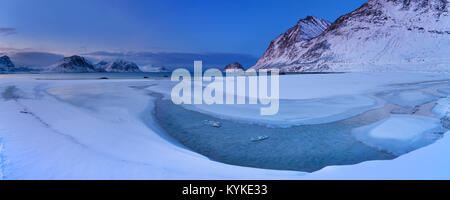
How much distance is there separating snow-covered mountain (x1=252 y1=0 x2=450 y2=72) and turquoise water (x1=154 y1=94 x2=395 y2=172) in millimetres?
60992

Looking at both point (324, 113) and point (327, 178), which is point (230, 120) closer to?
point (324, 113)

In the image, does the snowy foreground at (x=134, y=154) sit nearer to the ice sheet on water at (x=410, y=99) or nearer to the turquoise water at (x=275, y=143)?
the turquoise water at (x=275, y=143)

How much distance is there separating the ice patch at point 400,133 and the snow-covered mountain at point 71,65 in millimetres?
170924

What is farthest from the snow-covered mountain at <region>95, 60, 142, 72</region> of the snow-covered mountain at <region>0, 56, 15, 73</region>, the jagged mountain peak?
the jagged mountain peak

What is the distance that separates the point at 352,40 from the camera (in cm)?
8594

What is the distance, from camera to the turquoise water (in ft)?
15.9

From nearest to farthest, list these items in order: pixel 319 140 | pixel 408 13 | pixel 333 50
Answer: pixel 319 140
pixel 408 13
pixel 333 50

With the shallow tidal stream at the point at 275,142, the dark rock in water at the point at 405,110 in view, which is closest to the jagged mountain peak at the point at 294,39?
the dark rock in water at the point at 405,110

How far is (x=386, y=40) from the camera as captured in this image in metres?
75.9

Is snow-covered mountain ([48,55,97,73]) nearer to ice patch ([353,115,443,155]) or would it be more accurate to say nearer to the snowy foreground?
the snowy foreground

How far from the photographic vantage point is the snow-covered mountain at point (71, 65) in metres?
140

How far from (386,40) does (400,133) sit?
90.2 m
